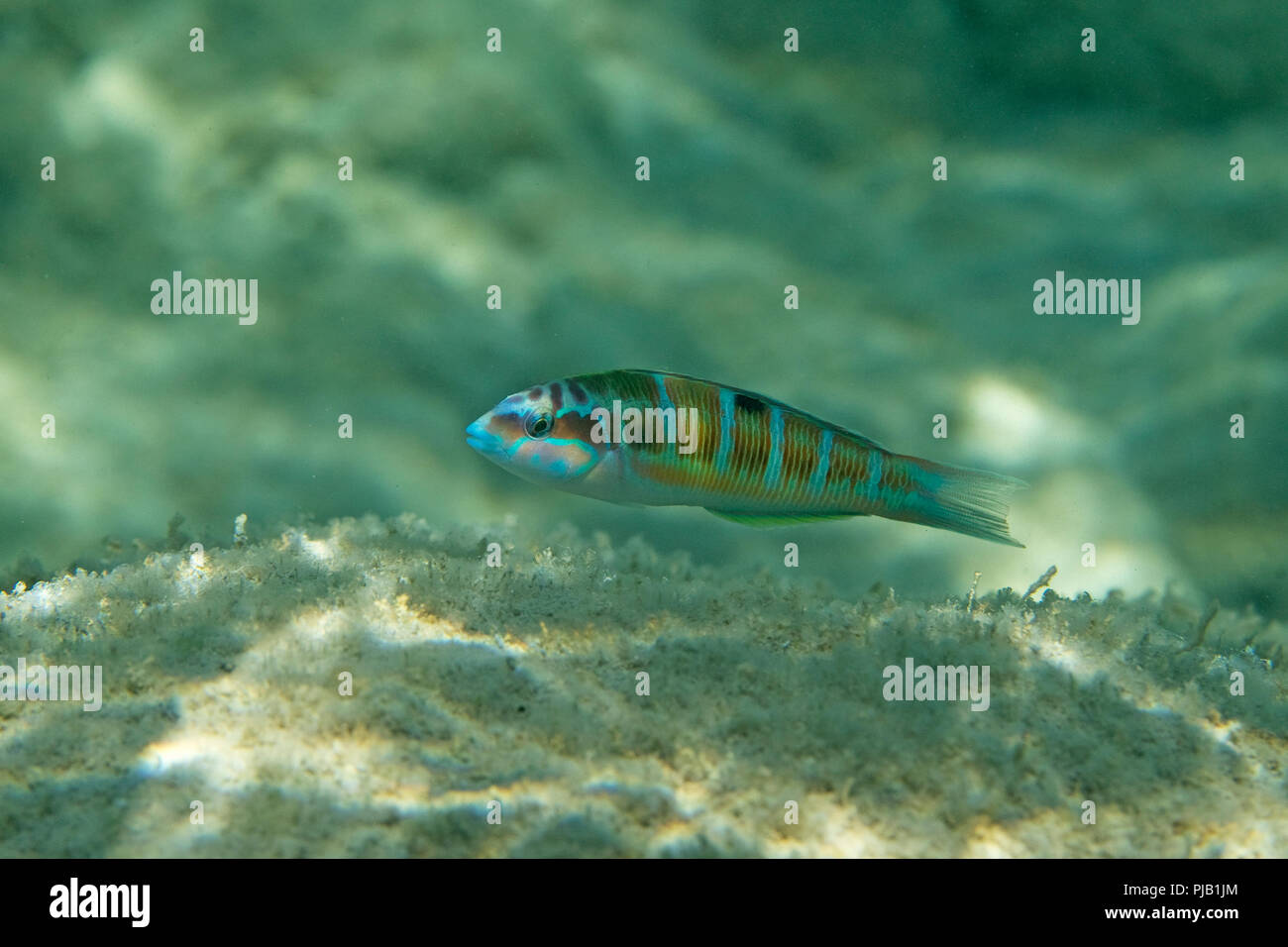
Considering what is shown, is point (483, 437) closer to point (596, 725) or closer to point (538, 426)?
point (538, 426)

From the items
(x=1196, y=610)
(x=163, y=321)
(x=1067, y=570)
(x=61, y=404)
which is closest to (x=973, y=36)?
(x=1067, y=570)

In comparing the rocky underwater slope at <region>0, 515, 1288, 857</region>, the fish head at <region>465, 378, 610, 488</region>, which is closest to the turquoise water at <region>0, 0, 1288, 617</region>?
the rocky underwater slope at <region>0, 515, 1288, 857</region>

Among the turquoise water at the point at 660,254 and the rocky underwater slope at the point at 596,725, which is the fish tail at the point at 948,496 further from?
the turquoise water at the point at 660,254

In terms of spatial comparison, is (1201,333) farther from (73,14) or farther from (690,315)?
(73,14)

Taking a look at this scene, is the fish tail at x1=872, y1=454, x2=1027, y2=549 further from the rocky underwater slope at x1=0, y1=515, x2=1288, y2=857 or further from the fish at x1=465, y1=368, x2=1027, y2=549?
the rocky underwater slope at x1=0, y1=515, x2=1288, y2=857

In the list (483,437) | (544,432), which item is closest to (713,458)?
(544,432)

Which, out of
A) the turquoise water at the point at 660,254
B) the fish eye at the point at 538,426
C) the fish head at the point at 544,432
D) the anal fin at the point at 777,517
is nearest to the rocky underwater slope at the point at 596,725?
the anal fin at the point at 777,517
